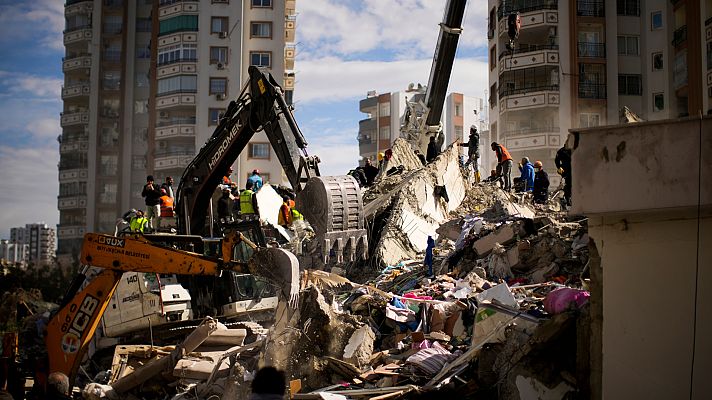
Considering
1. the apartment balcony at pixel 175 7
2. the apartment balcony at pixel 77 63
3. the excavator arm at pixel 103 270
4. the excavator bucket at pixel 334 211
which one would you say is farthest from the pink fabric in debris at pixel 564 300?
the apartment balcony at pixel 77 63

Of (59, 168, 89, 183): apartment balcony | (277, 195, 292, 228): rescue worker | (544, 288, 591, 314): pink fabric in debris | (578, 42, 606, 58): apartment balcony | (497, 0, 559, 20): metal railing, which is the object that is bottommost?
(544, 288, 591, 314): pink fabric in debris

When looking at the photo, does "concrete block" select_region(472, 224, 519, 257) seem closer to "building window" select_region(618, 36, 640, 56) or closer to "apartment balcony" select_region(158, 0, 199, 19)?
"building window" select_region(618, 36, 640, 56)

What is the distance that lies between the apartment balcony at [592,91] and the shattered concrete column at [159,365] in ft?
105

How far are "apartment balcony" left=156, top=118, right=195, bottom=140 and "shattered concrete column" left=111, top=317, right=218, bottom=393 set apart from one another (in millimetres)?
38680

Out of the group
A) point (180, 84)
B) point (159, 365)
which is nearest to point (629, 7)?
point (180, 84)

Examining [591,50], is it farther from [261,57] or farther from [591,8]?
[261,57]

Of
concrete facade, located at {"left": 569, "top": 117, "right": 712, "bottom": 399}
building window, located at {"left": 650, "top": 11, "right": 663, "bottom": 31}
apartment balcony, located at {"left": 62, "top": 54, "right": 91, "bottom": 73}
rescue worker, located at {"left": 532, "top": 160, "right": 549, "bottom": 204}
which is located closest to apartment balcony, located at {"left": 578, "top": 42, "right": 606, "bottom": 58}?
building window, located at {"left": 650, "top": 11, "right": 663, "bottom": 31}

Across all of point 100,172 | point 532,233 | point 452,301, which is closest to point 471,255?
point 532,233

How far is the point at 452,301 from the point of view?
1138 centimetres

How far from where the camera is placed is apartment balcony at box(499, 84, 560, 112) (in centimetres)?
3941

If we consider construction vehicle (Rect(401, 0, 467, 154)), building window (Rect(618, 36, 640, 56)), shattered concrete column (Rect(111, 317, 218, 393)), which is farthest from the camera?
building window (Rect(618, 36, 640, 56))

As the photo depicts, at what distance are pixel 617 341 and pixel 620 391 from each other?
1.58 ft

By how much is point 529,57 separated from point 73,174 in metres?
31.1

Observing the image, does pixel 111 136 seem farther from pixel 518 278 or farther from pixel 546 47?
pixel 518 278
